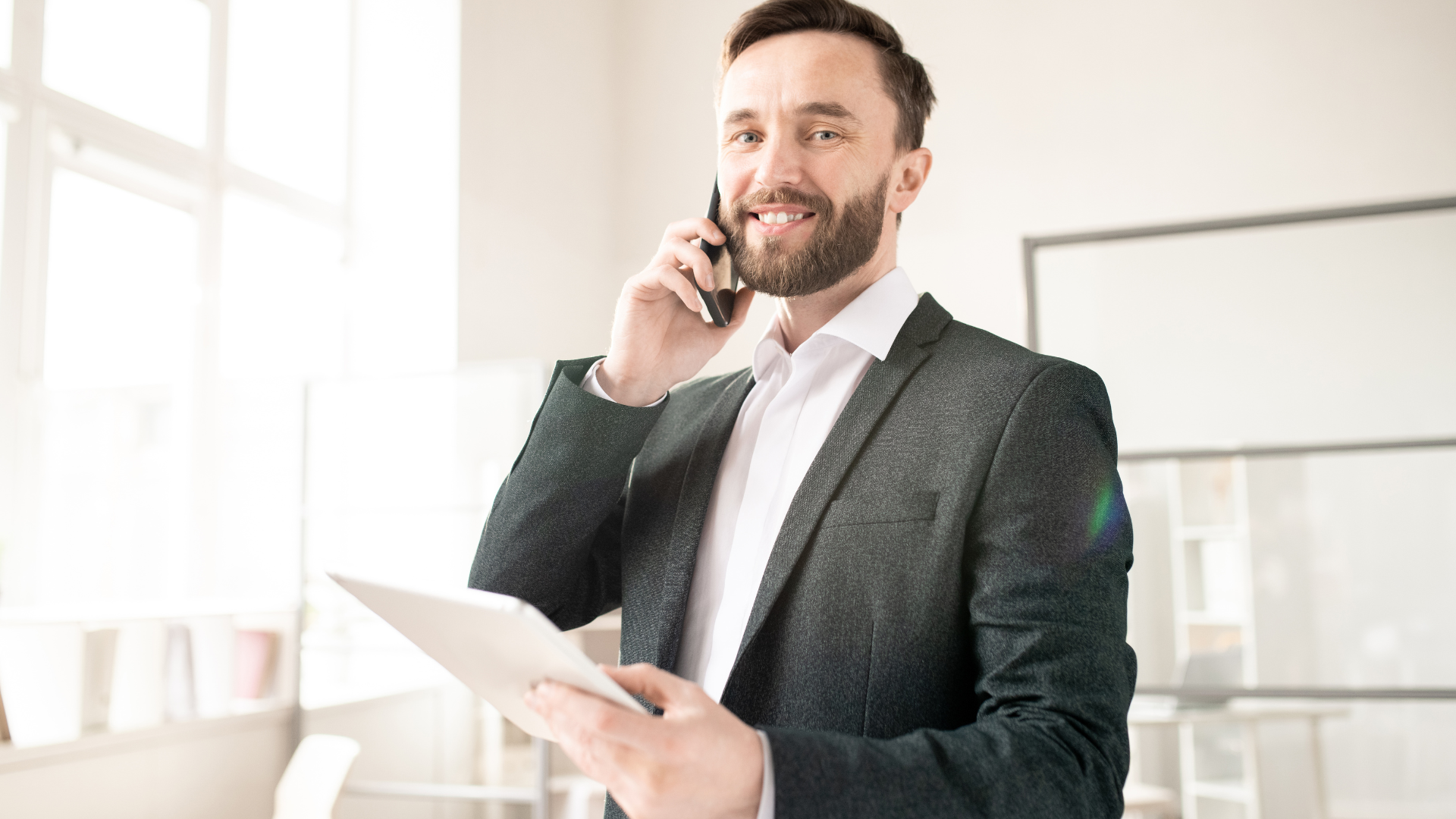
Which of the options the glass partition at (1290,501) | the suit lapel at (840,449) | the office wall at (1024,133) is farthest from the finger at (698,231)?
the office wall at (1024,133)

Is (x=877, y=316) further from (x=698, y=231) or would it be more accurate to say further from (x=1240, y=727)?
(x=1240, y=727)

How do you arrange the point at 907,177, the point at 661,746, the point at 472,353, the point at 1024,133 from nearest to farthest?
the point at 661,746
the point at 907,177
the point at 472,353
the point at 1024,133

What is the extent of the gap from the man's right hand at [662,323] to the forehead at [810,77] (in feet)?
0.51

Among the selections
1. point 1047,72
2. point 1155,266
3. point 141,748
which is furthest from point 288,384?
point 1047,72

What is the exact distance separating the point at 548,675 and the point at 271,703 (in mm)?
2821

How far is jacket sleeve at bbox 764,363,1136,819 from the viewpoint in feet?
2.48

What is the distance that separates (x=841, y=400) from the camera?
114 centimetres

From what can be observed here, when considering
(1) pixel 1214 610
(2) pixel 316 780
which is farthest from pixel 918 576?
(1) pixel 1214 610

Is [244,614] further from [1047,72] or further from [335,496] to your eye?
[1047,72]

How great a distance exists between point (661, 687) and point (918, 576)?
0.30m

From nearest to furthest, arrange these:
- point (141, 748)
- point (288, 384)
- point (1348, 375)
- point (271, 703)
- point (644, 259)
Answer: point (141, 748), point (1348, 375), point (271, 703), point (288, 384), point (644, 259)

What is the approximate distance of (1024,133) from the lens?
427 centimetres

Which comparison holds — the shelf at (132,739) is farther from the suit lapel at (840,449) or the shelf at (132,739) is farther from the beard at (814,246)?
the beard at (814,246)

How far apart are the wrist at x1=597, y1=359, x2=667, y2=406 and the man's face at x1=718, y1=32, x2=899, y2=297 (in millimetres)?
173
